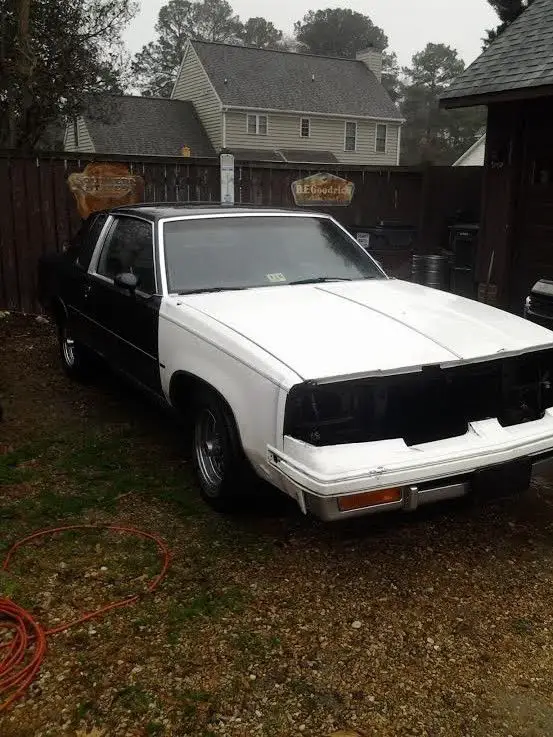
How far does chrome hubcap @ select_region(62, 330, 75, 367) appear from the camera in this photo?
6.35 meters

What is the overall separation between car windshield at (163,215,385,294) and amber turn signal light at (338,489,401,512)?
1821 mm

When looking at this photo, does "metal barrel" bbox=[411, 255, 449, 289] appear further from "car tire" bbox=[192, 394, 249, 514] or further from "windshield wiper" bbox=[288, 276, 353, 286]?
"car tire" bbox=[192, 394, 249, 514]

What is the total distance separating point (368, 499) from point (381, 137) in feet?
114

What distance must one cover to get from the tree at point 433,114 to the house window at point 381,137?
3.67m

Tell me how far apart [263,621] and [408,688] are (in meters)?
0.67

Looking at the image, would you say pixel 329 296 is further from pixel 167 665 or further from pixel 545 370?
pixel 167 665

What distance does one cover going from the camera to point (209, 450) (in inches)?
154

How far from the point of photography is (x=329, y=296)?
416cm

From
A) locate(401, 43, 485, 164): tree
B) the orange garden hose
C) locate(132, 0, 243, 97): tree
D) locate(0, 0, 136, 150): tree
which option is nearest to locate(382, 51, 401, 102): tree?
locate(401, 43, 485, 164): tree

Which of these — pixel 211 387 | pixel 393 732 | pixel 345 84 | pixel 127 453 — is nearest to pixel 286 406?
pixel 211 387

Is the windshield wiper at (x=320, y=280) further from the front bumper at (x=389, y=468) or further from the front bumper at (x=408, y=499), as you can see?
the front bumper at (x=408, y=499)

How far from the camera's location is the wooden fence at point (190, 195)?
8.58 metres

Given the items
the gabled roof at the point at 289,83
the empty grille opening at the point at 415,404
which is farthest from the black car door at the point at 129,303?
the gabled roof at the point at 289,83

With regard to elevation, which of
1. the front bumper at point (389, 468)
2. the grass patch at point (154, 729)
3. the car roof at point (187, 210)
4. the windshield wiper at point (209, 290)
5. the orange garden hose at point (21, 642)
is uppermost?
the car roof at point (187, 210)
